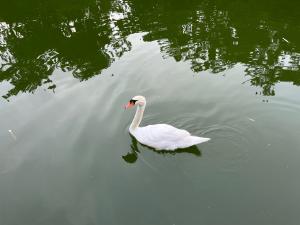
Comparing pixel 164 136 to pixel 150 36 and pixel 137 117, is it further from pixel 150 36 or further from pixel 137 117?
pixel 150 36

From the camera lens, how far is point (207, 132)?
7.87 meters

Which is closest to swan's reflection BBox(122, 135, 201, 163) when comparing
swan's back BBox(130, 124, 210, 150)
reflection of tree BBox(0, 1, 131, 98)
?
swan's back BBox(130, 124, 210, 150)

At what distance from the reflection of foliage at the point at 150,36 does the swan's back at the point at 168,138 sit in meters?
3.07

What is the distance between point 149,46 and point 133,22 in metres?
2.05

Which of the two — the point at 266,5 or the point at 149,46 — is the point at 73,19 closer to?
the point at 149,46

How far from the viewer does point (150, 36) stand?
1217 centimetres

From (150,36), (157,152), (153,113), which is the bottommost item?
(157,152)

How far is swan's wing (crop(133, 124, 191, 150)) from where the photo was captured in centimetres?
725

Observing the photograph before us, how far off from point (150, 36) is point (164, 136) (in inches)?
226

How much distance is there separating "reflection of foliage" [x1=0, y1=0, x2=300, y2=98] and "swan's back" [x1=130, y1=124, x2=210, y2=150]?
307 cm

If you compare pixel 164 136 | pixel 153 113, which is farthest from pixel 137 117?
pixel 164 136

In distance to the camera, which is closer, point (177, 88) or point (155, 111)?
point (155, 111)

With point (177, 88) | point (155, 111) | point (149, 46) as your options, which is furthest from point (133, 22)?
point (155, 111)

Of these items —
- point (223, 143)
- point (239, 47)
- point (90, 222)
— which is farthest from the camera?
point (239, 47)
